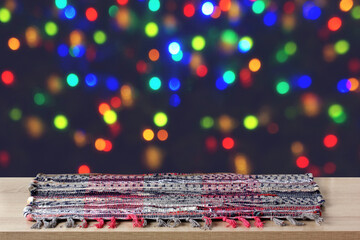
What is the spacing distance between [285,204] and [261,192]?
0.15 meters

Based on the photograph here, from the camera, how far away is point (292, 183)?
1973 mm

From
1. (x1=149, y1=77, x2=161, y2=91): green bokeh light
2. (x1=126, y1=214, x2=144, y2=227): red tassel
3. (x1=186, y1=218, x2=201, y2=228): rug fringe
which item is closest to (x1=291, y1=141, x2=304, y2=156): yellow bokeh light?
(x1=149, y1=77, x2=161, y2=91): green bokeh light

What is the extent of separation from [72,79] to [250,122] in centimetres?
82

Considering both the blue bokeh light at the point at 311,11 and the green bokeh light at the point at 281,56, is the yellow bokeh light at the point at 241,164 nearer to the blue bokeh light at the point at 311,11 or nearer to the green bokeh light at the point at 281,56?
the green bokeh light at the point at 281,56

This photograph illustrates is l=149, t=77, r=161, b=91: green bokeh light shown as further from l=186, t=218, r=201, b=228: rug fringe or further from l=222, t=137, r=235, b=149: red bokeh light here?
l=186, t=218, r=201, b=228: rug fringe

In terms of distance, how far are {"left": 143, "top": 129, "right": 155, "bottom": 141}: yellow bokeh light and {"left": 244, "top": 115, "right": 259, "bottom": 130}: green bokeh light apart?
425mm

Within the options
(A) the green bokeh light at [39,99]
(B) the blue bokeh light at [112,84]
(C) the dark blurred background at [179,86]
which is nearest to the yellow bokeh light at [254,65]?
(C) the dark blurred background at [179,86]

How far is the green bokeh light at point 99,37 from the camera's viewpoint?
219cm

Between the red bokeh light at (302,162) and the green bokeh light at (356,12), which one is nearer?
the green bokeh light at (356,12)

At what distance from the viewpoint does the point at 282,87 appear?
2219mm

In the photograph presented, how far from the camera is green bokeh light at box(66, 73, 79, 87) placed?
7.29 ft
